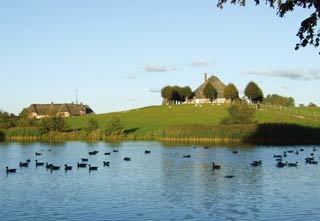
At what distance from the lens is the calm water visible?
26734mm

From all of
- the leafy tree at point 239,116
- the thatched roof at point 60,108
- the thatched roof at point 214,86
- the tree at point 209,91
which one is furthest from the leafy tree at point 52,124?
the thatched roof at point 60,108

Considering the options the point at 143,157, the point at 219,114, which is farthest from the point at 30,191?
the point at 219,114

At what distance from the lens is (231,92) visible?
15338 centimetres

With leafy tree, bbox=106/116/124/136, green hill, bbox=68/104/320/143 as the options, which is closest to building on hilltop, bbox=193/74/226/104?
green hill, bbox=68/104/320/143

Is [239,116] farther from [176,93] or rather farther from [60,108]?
[60,108]

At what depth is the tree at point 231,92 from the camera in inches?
6043

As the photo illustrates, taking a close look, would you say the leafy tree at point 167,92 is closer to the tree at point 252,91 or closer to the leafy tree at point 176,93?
the leafy tree at point 176,93

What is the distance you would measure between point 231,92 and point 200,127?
62.1 meters

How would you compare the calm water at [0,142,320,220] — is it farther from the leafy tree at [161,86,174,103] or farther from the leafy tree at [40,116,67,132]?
the leafy tree at [161,86,174,103]

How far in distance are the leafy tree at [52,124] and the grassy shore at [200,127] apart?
5.69ft

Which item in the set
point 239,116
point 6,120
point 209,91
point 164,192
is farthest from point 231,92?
point 164,192

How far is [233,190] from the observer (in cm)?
3419

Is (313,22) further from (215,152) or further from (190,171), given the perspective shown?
(215,152)

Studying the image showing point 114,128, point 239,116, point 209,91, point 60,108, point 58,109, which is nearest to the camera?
point 239,116
